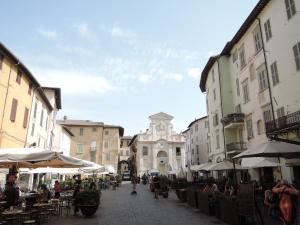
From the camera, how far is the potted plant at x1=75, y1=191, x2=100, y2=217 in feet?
40.1

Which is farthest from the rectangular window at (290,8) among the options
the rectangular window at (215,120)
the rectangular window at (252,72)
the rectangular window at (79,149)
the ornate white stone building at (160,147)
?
the ornate white stone building at (160,147)

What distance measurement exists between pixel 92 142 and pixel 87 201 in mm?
48269

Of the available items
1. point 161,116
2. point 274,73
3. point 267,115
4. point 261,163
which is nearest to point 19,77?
point 261,163

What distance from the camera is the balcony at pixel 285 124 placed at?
13.8 m

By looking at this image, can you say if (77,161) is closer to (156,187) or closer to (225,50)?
(156,187)

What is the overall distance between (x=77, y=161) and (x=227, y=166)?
1149 centimetres

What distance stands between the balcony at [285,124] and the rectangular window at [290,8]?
6.64 m

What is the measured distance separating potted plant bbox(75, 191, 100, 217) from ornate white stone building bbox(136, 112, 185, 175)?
54315 mm

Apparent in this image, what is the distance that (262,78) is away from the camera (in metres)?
21.2

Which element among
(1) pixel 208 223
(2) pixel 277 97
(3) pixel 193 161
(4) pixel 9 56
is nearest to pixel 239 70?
(2) pixel 277 97

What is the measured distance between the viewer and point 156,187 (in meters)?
23.5

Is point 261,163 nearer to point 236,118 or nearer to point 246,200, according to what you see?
point 246,200

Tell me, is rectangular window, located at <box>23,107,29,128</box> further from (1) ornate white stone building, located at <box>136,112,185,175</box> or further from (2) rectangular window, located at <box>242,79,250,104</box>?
(1) ornate white stone building, located at <box>136,112,185,175</box>

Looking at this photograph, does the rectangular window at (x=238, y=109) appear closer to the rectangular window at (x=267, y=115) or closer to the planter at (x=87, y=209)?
the rectangular window at (x=267, y=115)
